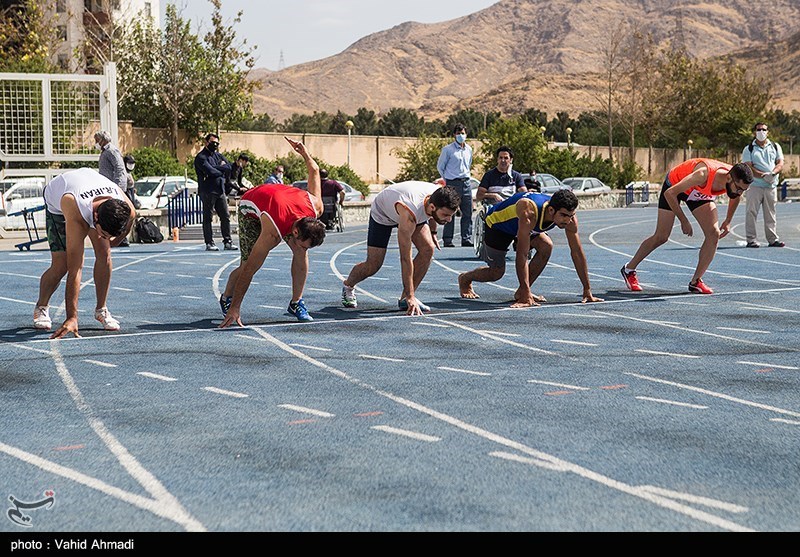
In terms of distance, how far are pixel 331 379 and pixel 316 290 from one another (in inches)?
223

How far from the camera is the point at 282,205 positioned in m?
9.93

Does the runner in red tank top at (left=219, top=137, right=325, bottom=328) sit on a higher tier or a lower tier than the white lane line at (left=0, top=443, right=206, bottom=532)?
higher

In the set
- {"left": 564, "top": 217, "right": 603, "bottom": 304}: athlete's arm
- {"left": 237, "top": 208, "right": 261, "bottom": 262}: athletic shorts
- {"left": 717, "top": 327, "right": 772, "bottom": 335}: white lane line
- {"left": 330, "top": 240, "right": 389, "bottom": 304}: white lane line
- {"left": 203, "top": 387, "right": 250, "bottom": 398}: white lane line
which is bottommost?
{"left": 203, "top": 387, "right": 250, "bottom": 398}: white lane line

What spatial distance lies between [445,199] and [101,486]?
5528 mm

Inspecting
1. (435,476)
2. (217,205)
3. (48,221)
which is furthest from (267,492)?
(217,205)

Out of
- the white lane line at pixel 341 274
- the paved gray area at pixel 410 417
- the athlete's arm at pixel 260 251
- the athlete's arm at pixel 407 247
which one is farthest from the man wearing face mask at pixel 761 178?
the athlete's arm at pixel 260 251

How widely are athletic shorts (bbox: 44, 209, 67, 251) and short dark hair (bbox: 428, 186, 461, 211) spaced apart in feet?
10.2

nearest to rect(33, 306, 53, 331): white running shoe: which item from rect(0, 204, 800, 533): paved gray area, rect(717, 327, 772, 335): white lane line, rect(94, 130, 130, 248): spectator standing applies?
rect(0, 204, 800, 533): paved gray area

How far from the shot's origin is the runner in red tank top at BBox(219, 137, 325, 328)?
969 centimetres

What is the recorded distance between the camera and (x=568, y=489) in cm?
524

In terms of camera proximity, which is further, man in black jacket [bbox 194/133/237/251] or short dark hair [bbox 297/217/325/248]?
man in black jacket [bbox 194/133/237/251]

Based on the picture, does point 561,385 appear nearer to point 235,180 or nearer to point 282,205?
point 282,205

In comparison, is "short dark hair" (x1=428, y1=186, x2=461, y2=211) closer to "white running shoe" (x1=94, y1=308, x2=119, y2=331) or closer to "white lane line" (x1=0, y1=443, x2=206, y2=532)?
"white running shoe" (x1=94, y1=308, x2=119, y2=331)
